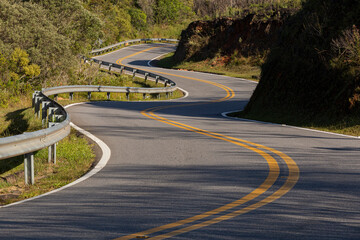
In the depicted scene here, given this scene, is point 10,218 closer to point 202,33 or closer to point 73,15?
point 73,15

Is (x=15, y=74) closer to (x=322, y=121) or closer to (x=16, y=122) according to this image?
(x=16, y=122)

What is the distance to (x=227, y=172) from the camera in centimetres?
854

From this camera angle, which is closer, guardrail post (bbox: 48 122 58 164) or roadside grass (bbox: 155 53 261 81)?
guardrail post (bbox: 48 122 58 164)

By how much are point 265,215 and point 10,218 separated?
2945 mm

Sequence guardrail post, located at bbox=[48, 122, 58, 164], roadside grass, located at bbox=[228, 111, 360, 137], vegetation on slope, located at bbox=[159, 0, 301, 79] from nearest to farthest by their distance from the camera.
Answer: guardrail post, located at bbox=[48, 122, 58, 164] < roadside grass, located at bbox=[228, 111, 360, 137] < vegetation on slope, located at bbox=[159, 0, 301, 79]

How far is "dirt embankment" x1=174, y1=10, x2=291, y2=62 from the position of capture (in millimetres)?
52750

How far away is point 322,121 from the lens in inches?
631

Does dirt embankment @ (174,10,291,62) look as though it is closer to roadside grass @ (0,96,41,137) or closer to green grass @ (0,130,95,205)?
roadside grass @ (0,96,41,137)

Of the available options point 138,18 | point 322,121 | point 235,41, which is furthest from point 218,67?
point 322,121

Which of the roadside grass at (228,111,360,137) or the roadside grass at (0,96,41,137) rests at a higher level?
the roadside grass at (228,111,360,137)

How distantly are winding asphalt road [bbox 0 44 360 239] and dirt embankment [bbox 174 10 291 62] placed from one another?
4043 centimetres

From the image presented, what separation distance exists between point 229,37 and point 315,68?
4041 cm

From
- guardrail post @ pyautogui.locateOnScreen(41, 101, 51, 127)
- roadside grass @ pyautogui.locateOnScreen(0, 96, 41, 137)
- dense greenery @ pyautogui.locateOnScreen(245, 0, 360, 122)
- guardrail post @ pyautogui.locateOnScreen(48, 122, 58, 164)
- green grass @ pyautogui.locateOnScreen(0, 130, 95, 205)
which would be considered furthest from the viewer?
roadside grass @ pyautogui.locateOnScreen(0, 96, 41, 137)

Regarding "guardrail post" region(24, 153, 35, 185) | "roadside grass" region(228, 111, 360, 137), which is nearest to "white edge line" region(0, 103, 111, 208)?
"guardrail post" region(24, 153, 35, 185)
